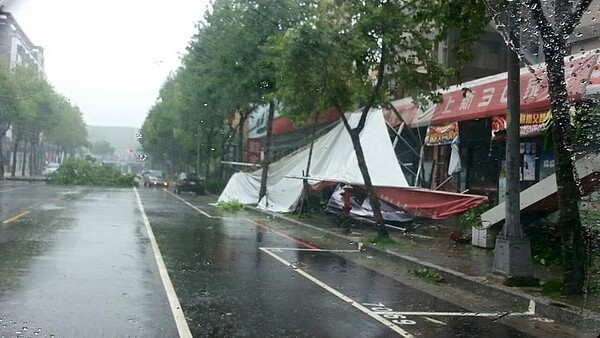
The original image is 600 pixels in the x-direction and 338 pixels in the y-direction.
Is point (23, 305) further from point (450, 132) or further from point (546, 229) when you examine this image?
point (450, 132)

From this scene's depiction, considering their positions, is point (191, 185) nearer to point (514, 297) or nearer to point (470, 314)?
point (514, 297)

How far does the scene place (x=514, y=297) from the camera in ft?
29.4

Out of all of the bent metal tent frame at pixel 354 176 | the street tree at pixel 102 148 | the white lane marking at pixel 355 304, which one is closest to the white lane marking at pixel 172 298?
the white lane marking at pixel 355 304

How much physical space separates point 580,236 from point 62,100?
57.8m

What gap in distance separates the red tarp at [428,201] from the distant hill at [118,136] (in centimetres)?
5488

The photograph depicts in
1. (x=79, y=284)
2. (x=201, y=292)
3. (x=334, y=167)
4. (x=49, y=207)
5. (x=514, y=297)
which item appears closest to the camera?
(x=201, y=292)

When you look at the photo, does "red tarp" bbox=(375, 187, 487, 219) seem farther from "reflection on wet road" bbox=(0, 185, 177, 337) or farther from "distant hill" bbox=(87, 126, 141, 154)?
"distant hill" bbox=(87, 126, 141, 154)

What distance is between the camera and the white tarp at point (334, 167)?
19.4 meters

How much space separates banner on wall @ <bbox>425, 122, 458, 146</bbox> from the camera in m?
18.5

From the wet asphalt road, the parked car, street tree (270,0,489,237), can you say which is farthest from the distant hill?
the wet asphalt road

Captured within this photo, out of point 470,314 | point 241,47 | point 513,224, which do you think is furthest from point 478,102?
point 241,47

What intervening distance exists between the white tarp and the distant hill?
43787mm

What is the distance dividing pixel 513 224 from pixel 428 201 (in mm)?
6274

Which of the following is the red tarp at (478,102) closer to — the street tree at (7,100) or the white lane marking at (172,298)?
the white lane marking at (172,298)
